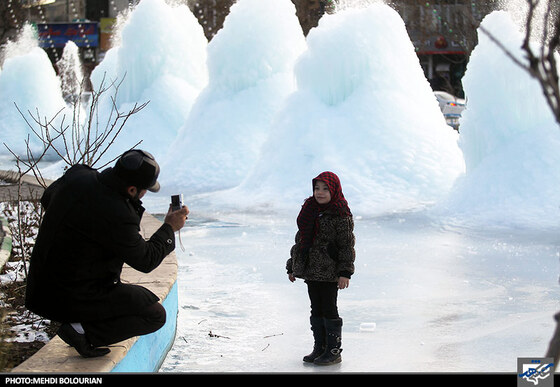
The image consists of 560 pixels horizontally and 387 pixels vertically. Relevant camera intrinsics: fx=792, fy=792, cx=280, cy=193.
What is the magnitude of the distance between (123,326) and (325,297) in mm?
1120

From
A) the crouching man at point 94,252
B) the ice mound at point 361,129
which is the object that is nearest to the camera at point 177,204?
the crouching man at point 94,252

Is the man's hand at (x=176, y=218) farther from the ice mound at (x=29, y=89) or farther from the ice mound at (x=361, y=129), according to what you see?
the ice mound at (x=29, y=89)

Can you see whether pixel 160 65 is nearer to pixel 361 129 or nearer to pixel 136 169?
pixel 361 129

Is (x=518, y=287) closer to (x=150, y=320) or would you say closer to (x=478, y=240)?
(x=478, y=240)

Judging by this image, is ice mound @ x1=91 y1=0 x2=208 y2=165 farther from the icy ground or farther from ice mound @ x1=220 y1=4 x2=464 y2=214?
the icy ground

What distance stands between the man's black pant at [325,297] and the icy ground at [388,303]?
0.89 ft

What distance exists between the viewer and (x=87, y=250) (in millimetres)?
3225

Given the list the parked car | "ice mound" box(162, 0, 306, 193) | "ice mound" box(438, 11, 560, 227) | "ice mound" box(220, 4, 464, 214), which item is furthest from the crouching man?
the parked car

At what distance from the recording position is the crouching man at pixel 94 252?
10.4ft

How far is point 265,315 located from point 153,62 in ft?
40.5

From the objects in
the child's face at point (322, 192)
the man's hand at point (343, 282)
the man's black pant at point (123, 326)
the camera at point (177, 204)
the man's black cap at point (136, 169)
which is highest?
the man's black cap at point (136, 169)

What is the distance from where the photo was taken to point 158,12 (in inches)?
655

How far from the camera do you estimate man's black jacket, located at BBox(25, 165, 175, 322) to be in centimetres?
318

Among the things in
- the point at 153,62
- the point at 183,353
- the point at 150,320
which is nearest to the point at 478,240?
the point at 183,353
